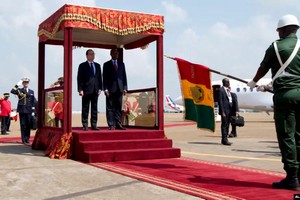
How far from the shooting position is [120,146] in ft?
25.3

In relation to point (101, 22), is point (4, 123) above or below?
below

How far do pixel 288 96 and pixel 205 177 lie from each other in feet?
5.51

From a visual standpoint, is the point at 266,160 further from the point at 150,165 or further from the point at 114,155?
the point at 114,155

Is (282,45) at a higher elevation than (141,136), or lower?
higher

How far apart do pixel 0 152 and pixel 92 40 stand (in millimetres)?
3739

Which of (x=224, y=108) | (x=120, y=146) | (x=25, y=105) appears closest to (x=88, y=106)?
(x=120, y=146)

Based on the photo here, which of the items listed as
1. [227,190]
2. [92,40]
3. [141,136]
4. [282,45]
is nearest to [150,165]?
[141,136]

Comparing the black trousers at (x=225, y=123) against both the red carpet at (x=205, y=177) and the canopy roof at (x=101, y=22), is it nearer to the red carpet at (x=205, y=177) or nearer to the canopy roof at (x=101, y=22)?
the canopy roof at (x=101, y=22)

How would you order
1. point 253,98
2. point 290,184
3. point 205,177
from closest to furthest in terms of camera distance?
point 290,184 → point 205,177 → point 253,98

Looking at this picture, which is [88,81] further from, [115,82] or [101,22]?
[101,22]

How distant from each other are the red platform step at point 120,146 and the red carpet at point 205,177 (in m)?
0.24

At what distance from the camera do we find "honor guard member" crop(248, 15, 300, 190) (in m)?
4.64

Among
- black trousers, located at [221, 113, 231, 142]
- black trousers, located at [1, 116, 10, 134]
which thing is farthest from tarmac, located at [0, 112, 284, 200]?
black trousers, located at [1, 116, 10, 134]

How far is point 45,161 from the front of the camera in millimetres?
7219
